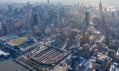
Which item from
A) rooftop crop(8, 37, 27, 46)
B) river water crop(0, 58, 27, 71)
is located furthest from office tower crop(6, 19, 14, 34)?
river water crop(0, 58, 27, 71)

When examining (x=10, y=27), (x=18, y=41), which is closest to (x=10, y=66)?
(x=18, y=41)

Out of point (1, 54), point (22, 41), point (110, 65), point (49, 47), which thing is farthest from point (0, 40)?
point (110, 65)

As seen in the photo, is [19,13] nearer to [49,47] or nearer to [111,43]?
[49,47]

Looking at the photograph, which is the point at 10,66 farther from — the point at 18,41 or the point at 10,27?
the point at 10,27

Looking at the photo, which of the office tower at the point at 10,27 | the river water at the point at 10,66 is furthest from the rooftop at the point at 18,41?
the river water at the point at 10,66

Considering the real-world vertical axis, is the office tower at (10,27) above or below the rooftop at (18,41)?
above

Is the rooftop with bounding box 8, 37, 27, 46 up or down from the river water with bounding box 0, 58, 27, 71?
up

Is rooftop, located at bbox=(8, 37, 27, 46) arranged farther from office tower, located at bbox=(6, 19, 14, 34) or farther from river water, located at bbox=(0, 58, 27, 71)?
river water, located at bbox=(0, 58, 27, 71)

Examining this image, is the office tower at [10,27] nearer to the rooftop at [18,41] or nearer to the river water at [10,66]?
the rooftop at [18,41]

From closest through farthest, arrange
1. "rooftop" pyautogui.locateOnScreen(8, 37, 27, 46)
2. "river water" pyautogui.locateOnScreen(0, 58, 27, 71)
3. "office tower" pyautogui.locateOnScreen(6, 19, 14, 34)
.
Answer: "river water" pyautogui.locateOnScreen(0, 58, 27, 71) → "rooftop" pyautogui.locateOnScreen(8, 37, 27, 46) → "office tower" pyautogui.locateOnScreen(6, 19, 14, 34)
